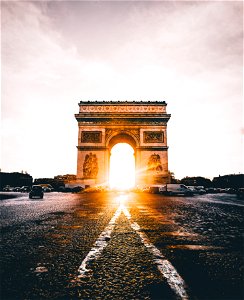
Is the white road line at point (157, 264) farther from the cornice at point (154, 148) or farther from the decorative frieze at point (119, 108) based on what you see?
the decorative frieze at point (119, 108)

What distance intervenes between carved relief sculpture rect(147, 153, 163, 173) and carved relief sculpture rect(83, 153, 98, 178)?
8.04 meters

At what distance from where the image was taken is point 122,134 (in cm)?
4447

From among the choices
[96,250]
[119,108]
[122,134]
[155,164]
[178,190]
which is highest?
[119,108]

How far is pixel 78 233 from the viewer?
16.0ft

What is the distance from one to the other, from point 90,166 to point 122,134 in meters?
7.27

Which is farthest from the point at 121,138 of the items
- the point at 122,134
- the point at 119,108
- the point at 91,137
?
the point at 91,137

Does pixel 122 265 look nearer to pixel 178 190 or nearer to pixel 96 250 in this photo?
pixel 96 250

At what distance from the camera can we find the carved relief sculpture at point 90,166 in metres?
42.2

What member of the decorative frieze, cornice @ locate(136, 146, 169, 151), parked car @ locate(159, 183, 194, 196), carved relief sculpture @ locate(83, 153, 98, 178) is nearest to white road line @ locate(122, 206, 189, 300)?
parked car @ locate(159, 183, 194, 196)

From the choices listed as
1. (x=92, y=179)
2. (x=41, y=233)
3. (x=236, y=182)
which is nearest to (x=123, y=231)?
(x=41, y=233)

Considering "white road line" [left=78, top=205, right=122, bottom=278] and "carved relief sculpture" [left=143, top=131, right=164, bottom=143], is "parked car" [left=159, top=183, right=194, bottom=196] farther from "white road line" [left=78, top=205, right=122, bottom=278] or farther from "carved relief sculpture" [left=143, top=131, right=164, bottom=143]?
"white road line" [left=78, top=205, right=122, bottom=278]

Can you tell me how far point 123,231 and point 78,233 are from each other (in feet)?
2.69

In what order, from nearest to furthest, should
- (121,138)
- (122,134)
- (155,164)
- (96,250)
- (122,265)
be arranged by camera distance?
(122,265), (96,250), (155,164), (122,134), (121,138)

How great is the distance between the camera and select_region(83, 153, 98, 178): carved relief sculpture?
42156 millimetres
